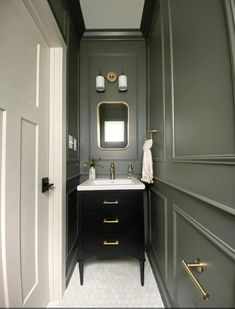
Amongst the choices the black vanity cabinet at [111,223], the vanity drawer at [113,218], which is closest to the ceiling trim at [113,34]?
the black vanity cabinet at [111,223]

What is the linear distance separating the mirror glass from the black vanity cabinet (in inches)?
24.1

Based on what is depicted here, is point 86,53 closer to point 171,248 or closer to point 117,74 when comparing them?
point 117,74

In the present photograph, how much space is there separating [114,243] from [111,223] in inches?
5.8

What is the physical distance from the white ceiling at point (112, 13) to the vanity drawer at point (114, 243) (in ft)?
5.80

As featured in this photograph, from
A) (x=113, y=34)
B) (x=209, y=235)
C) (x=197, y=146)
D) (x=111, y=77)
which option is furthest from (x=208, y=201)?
(x=113, y=34)

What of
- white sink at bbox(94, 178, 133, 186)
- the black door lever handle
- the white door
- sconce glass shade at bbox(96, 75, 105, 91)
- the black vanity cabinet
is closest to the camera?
the white door

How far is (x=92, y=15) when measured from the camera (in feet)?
4.97

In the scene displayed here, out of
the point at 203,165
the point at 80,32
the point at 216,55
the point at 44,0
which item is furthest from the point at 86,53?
the point at 203,165

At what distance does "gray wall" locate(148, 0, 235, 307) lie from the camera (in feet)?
1.62

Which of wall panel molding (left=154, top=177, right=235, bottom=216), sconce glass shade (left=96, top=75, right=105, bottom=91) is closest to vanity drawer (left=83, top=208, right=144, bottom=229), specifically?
wall panel molding (left=154, top=177, right=235, bottom=216)

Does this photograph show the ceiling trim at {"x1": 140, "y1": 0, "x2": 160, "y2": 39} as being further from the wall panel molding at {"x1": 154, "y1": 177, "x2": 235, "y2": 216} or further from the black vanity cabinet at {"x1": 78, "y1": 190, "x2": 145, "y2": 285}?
the black vanity cabinet at {"x1": 78, "y1": 190, "x2": 145, "y2": 285}

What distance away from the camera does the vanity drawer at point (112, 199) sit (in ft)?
4.17

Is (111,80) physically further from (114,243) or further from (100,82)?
(114,243)

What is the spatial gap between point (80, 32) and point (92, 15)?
0.21 metres
